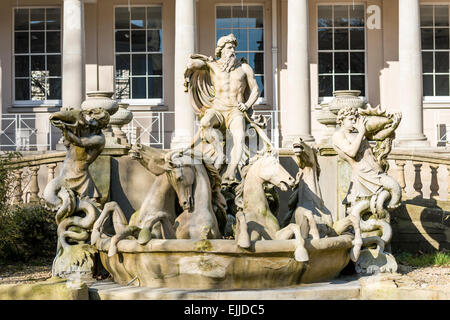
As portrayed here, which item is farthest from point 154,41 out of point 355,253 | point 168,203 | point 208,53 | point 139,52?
point 355,253

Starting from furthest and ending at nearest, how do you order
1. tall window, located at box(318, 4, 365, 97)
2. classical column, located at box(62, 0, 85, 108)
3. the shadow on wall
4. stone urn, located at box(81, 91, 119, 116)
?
tall window, located at box(318, 4, 365, 97) → classical column, located at box(62, 0, 85, 108) → stone urn, located at box(81, 91, 119, 116) → the shadow on wall

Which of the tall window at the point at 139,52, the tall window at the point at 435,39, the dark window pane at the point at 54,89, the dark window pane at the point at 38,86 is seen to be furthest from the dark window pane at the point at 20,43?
the tall window at the point at 435,39

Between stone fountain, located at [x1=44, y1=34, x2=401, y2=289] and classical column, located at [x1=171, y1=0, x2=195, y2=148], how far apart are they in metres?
9.19

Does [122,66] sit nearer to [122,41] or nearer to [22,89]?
[122,41]

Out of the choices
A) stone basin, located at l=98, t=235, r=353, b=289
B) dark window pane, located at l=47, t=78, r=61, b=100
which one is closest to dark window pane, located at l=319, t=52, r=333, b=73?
dark window pane, located at l=47, t=78, r=61, b=100

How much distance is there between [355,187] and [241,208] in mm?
1988

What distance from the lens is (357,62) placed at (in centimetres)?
2612

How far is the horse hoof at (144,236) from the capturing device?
9336 mm

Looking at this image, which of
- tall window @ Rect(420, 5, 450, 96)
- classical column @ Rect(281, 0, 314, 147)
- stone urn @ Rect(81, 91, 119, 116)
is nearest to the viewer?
stone urn @ Rect(81, 91, 119, 116)

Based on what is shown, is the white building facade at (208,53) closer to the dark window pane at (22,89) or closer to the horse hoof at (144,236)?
the dark window pane at (22,89)

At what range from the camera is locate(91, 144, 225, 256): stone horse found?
387 inches

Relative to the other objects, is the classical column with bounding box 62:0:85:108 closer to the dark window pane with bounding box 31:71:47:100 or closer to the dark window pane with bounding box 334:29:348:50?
the dark window pane with bounding box 31:71:47:100

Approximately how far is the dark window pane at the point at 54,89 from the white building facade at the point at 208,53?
0.03m
